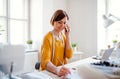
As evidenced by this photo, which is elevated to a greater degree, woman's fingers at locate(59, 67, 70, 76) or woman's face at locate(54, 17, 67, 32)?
woman's face at locate(54, 17, 67, 32)

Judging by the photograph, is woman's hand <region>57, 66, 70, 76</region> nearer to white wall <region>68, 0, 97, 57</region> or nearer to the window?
the window

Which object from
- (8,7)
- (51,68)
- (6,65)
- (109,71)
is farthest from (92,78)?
(8,7)

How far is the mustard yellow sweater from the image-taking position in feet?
5.77

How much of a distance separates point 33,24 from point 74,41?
1079 millimetres

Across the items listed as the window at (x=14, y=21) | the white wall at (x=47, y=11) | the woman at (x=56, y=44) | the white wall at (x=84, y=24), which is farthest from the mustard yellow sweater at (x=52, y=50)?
the white wall at (x=84, y=24)

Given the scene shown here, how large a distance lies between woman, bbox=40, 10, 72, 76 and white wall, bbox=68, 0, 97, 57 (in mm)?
2143

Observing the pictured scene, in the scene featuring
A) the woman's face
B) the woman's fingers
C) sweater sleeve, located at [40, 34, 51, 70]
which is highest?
the woman's face

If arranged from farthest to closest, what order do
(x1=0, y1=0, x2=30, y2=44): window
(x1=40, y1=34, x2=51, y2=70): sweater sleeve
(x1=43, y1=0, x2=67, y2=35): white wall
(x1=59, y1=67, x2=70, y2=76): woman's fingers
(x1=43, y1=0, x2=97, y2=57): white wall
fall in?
(x1=43, y1=0, x2=97, y2=57): white wall → (x1=43, y1=0, x2=67, y2=35): white wall → (x1=0, y1=0, x2=30, y2=44): window → (x1=40, y1=34, x2=51, y2=70): sweater sleeve → (x1=59, y1=67, x2=70, y2=76): woman's fingers

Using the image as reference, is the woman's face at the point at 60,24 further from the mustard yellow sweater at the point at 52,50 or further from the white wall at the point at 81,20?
the white wall at the point at 81,20

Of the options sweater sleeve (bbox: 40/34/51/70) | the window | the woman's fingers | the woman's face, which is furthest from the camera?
the window

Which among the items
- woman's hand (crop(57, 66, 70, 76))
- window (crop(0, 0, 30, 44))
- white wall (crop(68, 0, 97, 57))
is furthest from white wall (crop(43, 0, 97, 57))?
woman's hand (crop(57, 66, 70, 76))

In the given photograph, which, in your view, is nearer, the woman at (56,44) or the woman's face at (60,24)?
the woman at (56,44)

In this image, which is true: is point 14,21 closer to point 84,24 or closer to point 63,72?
point 84,24

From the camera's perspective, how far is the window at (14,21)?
145 inches
